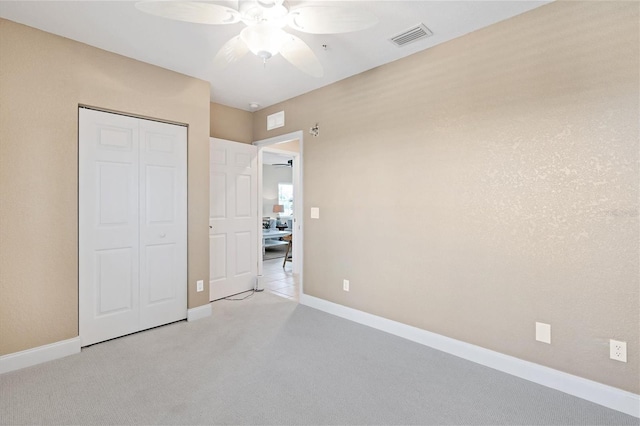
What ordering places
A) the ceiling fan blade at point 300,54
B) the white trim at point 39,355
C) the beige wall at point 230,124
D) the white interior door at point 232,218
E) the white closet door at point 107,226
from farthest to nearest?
the beige wall at point 230,124, the white interior door at point 232,218, the white closet door at point 107,226, the white trim at point 39,355, the ceiling fan blade at point 300,54

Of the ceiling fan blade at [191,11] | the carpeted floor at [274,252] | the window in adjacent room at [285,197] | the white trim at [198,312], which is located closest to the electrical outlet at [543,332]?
the ceiling fan blade at [191,11]

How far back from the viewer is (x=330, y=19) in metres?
1.80

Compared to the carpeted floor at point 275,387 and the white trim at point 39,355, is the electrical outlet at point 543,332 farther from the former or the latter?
the white trim at point 39,355

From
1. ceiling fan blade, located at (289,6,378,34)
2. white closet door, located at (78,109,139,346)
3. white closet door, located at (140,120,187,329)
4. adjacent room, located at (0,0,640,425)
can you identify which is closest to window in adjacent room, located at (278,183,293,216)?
adjacent room, located at (0,0,640,425)

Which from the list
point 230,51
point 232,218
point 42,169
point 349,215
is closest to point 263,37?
point 230,51

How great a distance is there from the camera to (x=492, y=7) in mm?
2207

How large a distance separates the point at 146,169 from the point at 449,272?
303 centimetres

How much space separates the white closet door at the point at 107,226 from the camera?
273cm

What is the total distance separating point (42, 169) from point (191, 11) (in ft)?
6.15

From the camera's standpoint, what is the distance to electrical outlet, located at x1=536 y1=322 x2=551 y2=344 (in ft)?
7.15

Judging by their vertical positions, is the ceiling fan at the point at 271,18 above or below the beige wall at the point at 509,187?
above

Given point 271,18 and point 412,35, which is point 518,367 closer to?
point 412,35

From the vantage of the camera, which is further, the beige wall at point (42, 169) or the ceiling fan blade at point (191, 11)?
the beige wall at point (42, 169)

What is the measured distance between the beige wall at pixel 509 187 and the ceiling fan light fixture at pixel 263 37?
1419 mm
